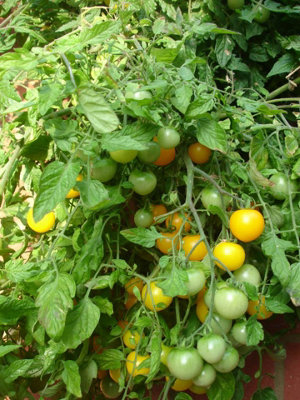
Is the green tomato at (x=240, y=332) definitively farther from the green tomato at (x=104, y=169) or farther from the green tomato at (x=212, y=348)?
the green tomato at (x=104, y=169)

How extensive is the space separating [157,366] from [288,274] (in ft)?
0.69

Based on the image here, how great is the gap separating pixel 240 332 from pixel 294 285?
0.10 meters

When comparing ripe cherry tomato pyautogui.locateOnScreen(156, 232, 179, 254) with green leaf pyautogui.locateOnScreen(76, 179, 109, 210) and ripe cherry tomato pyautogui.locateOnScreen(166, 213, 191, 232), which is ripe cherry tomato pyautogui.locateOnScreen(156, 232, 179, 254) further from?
green leaf pyautogui.locateOnScreen(76, 179, 109, 210)

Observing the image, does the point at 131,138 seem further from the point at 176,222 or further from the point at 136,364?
the point at 136,364

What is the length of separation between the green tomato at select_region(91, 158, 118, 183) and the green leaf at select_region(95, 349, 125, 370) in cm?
26

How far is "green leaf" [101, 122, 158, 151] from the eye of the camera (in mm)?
490

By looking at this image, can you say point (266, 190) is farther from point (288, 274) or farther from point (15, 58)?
point (15, 58)

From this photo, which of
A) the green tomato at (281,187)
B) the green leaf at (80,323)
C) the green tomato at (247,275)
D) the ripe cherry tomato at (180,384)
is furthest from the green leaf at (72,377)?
the green tomato at (281,187)

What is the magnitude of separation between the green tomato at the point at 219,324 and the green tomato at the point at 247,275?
6cm

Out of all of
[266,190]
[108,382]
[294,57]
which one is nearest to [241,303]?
[266,190]

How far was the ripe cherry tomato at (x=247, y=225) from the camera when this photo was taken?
57 centimetres

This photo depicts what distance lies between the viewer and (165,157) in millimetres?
Answer: 618

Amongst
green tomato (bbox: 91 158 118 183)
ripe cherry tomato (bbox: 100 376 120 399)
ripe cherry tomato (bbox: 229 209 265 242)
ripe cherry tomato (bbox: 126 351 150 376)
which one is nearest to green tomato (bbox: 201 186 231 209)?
ripe cherry tomato (bbox: 229 209 265 242)

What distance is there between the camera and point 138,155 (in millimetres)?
580
